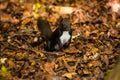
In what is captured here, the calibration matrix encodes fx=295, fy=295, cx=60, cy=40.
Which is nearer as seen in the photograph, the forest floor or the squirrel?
the forest floor

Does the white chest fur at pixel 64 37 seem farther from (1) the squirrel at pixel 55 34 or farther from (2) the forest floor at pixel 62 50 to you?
(2) the forest floor at pixel 62 50

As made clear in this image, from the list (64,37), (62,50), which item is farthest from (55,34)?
(62,50)

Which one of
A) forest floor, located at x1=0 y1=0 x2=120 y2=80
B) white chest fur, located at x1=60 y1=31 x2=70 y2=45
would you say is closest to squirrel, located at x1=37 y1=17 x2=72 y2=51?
white chest fur, located at x1=60 y1=31 x2=70 y2=45

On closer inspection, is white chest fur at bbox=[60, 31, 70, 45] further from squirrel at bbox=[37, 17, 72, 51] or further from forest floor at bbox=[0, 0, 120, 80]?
forest floor at bbox=[0, 0, 120, 80]

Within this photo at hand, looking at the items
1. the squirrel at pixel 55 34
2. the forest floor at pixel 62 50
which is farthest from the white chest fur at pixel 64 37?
the forest floor at pixel 62 50

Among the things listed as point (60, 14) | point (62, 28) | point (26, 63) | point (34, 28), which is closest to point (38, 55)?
point (26, 63)

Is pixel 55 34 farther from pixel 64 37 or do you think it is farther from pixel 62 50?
pixel 62 50

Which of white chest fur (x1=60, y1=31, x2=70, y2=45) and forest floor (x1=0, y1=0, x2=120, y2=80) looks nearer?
forest floor (x1=0, y1=0, x2=120, y2=80)

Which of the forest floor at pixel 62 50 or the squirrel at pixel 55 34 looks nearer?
the forest floor at pixel 62 50
